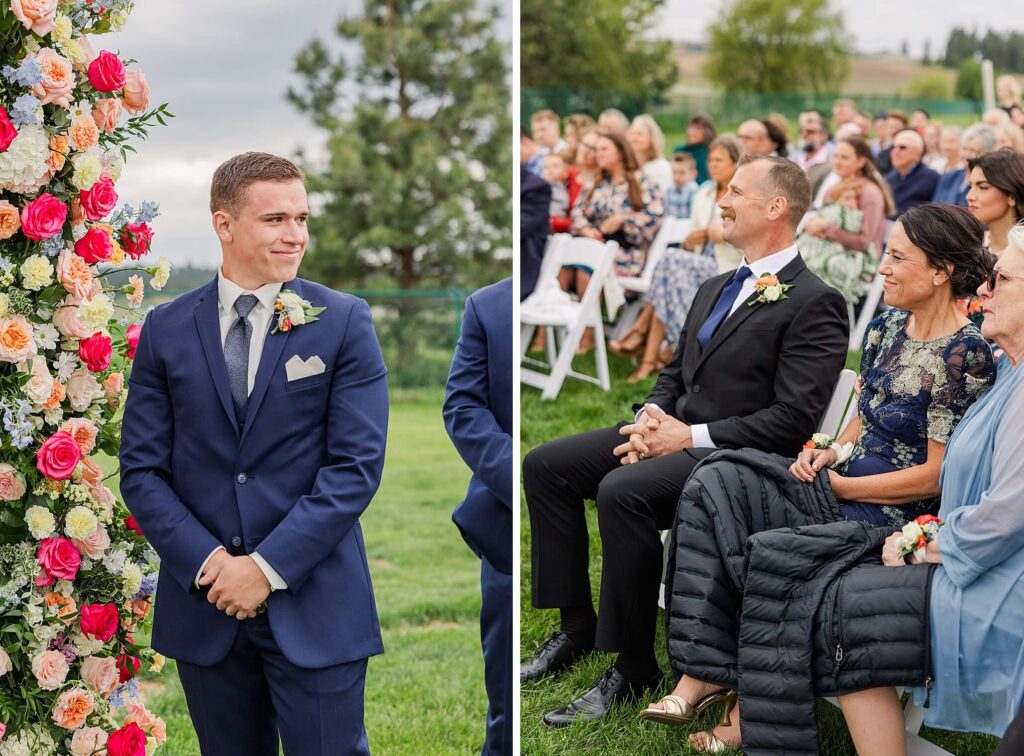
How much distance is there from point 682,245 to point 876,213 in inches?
55.2

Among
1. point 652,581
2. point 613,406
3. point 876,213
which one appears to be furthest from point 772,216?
point 876,213

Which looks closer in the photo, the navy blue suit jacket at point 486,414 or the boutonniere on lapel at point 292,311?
the boutonniere on lapel at point 292,311

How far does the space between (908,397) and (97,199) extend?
2.46 metres

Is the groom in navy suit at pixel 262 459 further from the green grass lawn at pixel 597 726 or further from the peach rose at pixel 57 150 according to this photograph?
the green grass lawn at pixel 597 726

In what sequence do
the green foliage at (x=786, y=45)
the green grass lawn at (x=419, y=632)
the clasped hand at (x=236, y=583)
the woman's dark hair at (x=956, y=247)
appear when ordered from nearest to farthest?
the clasped hand at (x=236, y=583) < the woman's dark hair at (x=956, y=247) < the green grass lawn at (x=419, y=632) < the green foliage at (x=786, y=45)

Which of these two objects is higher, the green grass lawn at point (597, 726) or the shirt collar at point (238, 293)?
the shirt collar at point (238, 293)

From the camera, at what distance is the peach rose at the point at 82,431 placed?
3.19 m

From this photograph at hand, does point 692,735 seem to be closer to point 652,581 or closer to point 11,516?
point 652,581

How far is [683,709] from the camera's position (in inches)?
141

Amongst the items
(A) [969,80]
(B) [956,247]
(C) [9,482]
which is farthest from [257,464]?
(A) [969,80]

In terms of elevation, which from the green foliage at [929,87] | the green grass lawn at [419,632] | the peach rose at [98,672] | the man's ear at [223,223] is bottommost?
the green grass lawn at [419,632]

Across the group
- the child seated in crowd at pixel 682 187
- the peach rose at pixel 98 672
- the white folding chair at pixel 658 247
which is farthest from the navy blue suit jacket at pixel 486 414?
the child seated in crowd at pixel 682 187

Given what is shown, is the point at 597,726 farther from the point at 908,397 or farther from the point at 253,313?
the point at 253,313

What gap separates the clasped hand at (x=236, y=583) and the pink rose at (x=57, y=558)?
1.77 ft
